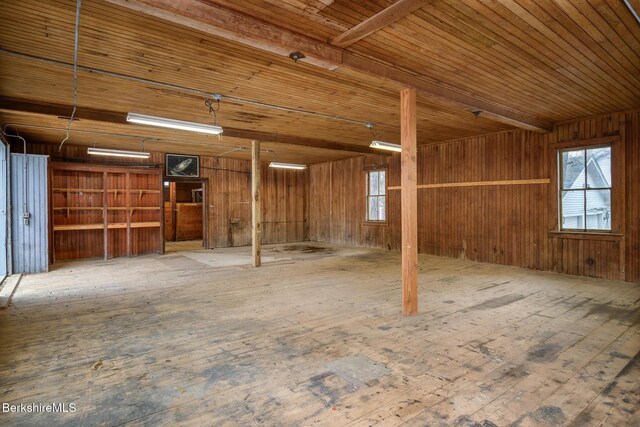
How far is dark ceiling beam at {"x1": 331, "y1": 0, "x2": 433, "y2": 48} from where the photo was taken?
284 centimetres

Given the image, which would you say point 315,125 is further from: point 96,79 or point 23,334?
point 23,334

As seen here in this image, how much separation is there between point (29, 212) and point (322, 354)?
277 inches

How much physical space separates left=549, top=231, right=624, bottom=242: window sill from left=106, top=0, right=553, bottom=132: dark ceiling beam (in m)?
3.77

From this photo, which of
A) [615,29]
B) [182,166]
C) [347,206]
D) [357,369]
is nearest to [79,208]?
[182,166]

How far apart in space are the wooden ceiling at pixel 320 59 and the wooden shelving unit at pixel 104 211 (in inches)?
93.1

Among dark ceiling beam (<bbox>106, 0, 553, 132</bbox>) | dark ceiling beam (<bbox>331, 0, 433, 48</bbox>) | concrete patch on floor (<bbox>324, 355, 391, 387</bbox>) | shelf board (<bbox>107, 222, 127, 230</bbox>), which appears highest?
dark ceiling beam (<bbox>331, 0, 433, 48</bbox>)

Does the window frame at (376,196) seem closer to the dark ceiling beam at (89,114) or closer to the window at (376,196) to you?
the window at (376,196)

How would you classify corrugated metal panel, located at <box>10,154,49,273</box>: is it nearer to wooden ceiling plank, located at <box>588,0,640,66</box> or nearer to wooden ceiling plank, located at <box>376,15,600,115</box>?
wooden ceiling plank, located at <box>376,15,600,115</box>

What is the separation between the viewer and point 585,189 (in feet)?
21.7

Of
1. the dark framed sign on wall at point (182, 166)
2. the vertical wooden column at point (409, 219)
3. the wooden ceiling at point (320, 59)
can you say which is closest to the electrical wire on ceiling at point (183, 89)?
the wooden ceiling at point (320, 59)

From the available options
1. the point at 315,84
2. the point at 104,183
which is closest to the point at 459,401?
the point at 315,84

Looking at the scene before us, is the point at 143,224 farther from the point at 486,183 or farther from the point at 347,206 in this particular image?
the point at 486,183

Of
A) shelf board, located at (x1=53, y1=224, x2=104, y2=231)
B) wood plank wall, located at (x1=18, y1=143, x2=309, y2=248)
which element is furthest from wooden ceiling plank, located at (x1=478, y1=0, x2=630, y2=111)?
shelf board, located at (x1=53, y1=224, x2=104, y2=231)

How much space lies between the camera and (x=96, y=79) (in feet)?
14.9
